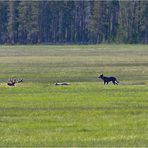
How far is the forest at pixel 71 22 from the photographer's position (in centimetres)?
10750

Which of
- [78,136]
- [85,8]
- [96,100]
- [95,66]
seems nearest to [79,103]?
[96,100]

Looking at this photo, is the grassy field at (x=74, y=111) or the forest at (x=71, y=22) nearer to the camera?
the grassy field at (x=74, y=111)

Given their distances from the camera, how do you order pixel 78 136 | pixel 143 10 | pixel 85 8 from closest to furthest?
pixel 78 136 → pixel 143 10 → pixel 85 8

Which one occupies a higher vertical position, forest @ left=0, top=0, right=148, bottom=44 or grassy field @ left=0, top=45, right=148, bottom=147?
grassy field @ left=0, top=45, right=148, bottom=147

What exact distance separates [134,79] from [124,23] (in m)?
71.3

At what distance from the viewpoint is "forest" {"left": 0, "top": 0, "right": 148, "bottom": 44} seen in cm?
10750

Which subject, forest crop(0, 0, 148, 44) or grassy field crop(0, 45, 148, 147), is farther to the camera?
forest crop(0, 0, 148, 44)

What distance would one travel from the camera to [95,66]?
49.7 metres

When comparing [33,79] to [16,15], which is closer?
[33,79]

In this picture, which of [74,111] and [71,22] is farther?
[71,22]

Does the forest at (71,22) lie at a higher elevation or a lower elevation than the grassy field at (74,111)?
lower

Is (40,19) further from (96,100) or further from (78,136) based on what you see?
(78,136)

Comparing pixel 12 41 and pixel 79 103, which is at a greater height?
pixel 79 103

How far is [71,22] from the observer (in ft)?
378
